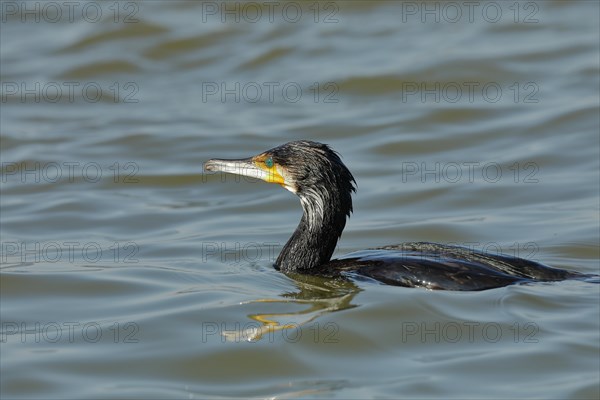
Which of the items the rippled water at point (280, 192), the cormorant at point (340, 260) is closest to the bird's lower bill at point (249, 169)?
the cormorant at point (340, 260)

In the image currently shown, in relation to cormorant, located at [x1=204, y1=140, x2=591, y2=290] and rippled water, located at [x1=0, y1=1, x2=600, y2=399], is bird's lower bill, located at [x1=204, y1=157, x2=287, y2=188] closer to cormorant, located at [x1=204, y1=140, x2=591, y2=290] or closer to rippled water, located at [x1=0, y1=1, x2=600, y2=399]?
cormorant, located at [x1=204, y1=140, x2=591, y2=290]

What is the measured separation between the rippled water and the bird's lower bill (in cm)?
86

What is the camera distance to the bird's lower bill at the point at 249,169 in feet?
33.0

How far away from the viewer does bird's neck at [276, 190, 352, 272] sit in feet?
32.5

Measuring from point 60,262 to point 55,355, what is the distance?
2.94m

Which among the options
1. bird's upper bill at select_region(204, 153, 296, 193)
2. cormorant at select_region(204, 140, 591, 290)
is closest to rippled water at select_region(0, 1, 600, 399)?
cormorant at select_region(204, 140, 591, 290)

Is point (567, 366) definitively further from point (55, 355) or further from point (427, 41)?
point (427, 41)

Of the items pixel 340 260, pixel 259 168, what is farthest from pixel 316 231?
pixel 259 168

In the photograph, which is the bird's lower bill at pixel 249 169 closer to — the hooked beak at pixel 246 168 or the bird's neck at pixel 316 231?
the hooked beak at pixel 246 168

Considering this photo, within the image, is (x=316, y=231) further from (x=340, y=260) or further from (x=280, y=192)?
(x=280, y=192)

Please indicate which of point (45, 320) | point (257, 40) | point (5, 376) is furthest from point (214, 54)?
point (5, 376)

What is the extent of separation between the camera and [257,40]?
808 inches

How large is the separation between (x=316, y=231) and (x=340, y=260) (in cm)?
32

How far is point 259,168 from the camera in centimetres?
1012
